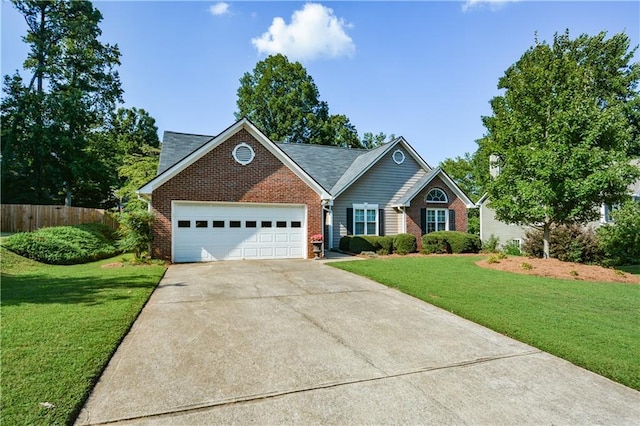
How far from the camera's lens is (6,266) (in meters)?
10.2

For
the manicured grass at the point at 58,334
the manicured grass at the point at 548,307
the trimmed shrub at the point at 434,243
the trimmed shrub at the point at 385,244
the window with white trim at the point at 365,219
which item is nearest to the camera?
the manicured grass at the point at 58,334

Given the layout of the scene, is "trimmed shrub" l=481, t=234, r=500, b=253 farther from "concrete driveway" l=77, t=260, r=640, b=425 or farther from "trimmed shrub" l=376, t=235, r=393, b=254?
"concrete driveway" l=77, t=260, r=640, b=425

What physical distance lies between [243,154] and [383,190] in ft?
28.2

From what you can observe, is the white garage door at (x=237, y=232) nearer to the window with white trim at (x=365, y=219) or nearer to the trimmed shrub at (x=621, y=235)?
the window with white trim at (x=365, y=219)

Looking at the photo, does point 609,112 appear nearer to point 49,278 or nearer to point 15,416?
point 15,416

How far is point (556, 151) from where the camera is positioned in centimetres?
1157

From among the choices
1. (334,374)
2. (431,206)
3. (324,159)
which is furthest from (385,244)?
(334,374)

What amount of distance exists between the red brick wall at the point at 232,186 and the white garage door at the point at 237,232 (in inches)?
12.5

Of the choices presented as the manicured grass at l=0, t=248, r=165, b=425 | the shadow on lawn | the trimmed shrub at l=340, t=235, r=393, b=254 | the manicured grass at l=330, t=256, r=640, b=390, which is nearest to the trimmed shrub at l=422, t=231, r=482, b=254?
the trimmed shrub at l=340, t=235, r=393, b=254

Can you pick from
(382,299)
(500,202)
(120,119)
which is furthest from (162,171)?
(120,119)

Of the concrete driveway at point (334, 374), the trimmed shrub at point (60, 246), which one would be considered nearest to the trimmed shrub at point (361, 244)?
the concrete driveway at point (334, 374)

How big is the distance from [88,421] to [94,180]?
29721 millimetres

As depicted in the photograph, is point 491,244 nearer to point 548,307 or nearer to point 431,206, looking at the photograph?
point 431,206

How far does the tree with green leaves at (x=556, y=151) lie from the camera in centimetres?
1112
